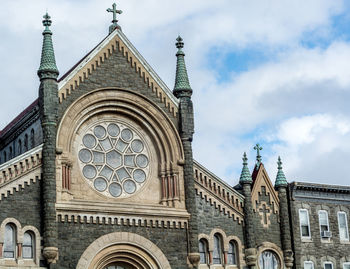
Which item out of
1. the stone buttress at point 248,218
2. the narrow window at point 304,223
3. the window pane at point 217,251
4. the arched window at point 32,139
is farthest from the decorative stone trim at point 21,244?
the narrow window at point 304,223

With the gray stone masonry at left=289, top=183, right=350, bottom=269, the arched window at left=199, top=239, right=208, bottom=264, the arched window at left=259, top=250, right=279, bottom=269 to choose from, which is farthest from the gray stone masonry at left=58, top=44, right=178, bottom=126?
the gray stone masonry at left=289, top=183, right=350, bottom=269

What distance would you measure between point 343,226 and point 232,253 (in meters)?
10.6

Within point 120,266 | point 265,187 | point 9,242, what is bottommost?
point 120,266

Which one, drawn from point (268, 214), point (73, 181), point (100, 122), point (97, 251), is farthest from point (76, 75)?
point (268, 214)

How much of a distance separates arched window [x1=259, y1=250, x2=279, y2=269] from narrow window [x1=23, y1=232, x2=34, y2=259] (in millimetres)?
13703

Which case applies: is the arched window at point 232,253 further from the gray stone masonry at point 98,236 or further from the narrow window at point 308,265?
the narrow window at point 308,265

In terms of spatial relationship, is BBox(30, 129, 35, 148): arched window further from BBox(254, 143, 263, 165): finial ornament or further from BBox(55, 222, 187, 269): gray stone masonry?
BBox(254, 143, 263, 165): finial ornament

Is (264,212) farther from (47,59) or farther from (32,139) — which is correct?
(47,59)

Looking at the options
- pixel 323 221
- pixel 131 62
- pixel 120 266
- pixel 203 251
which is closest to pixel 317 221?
pixel 323 221

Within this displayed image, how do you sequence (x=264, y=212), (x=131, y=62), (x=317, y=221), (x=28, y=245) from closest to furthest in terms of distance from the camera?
(x=28, y=245)
(x=131, y=62)
(x=264, y=212)
(x=317, y=221)

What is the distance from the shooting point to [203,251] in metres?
46.7

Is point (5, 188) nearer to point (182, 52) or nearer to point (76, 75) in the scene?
point (76, 75)

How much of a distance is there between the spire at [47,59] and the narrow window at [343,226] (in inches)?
854

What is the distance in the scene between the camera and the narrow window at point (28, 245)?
41.6 metres
